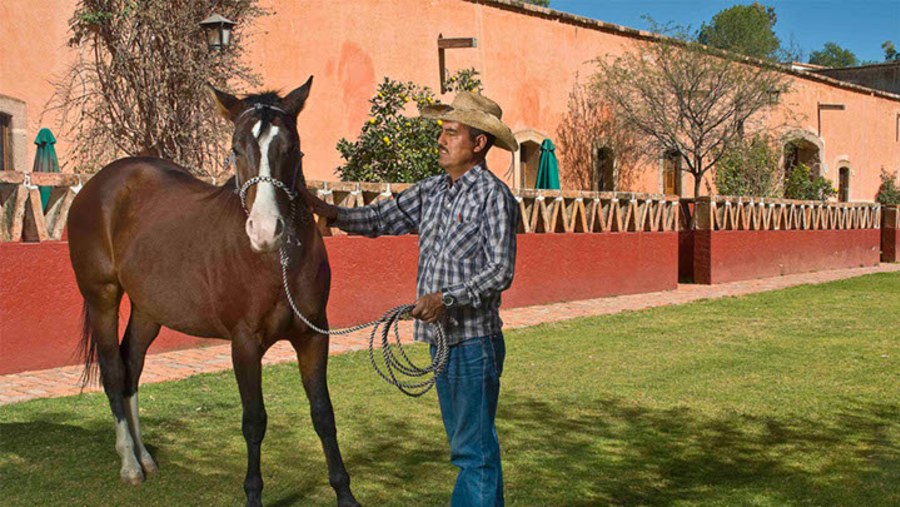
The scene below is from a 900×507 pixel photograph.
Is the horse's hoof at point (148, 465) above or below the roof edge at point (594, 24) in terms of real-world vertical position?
below

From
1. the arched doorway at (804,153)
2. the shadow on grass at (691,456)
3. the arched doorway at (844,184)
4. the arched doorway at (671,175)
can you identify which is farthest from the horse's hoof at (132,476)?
the arched doorway at (844,184)

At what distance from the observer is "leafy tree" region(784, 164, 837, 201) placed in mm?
26281

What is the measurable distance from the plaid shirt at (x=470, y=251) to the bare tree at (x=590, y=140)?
1583 cm

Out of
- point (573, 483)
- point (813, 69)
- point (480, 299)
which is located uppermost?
point (813, 69)

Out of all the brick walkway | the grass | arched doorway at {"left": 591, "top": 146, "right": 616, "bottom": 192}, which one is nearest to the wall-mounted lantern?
the brick walkway

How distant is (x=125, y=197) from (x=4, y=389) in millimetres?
2919

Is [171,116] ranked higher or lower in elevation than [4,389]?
A: higher

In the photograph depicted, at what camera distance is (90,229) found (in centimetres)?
575

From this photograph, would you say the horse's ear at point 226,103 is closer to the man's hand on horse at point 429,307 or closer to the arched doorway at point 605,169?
the man's hand on horse at point 429,307

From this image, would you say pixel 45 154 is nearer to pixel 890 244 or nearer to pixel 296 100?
pixel 296 100

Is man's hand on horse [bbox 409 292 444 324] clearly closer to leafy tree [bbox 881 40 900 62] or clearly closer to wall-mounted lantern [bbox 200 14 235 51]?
wall-mounted lantern [bbox 200 14 235 51]

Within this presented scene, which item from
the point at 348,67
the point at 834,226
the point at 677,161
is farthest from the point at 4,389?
the point at 834,226

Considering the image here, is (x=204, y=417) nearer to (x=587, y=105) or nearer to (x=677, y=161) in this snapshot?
(x=587, y=105)

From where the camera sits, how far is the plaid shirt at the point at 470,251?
371cm
